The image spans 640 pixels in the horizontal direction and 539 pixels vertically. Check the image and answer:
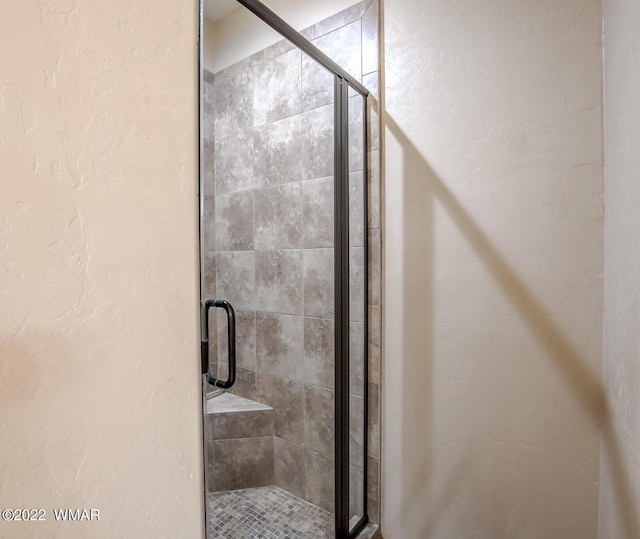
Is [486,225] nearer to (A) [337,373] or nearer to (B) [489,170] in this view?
(B) [489,170]

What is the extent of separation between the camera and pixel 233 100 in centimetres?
146

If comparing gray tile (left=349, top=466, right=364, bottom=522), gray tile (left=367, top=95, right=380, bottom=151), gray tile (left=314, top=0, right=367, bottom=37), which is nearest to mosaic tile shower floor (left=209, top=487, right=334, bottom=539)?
gray tile (left=349, top=466, right=364, bottom=522)

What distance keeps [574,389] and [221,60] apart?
172 centimetres

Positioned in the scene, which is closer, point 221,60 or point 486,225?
point 486,225

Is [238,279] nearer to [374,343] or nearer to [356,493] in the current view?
[374,343]

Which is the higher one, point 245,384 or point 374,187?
point 374,187

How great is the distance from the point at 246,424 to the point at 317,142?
1.27 m

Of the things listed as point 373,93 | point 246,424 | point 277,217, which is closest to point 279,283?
point 277,217

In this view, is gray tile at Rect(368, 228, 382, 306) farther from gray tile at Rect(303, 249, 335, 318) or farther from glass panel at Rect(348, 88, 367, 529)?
gray tile at Rect(303, 249, 335, 318)

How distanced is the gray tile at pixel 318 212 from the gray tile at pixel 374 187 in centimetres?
18

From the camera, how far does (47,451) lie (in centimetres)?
50

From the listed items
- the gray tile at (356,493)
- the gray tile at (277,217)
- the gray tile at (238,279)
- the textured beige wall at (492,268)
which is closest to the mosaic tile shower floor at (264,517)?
the gray tile at (356,493)

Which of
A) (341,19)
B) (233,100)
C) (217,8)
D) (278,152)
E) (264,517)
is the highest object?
(341,19)

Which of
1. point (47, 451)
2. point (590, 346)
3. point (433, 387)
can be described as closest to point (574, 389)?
point (590, 346)
